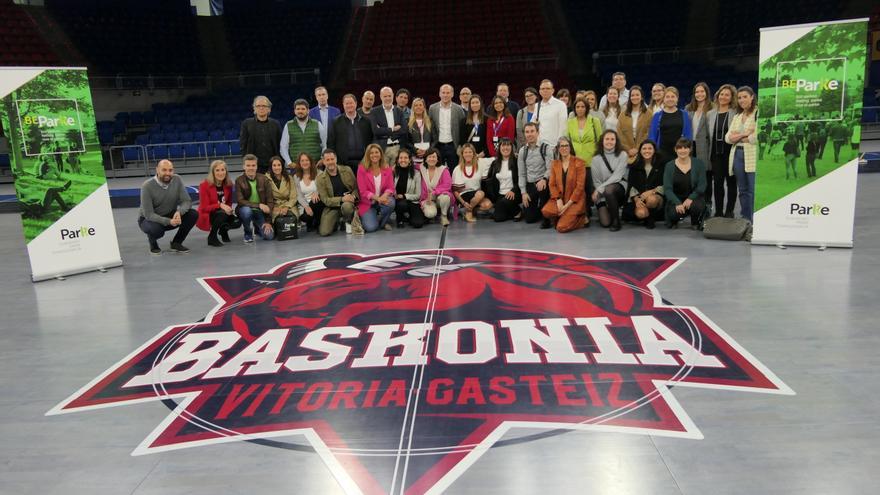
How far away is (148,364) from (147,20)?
19.3 m

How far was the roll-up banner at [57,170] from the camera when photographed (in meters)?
5.58

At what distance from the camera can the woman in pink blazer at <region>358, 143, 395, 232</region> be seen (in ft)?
23.7

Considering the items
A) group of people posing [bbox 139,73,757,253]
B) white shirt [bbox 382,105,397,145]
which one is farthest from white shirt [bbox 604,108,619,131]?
white shirt [bbox 382,105,397,145]

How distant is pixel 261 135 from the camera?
24.0 feet

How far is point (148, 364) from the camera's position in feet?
12.0

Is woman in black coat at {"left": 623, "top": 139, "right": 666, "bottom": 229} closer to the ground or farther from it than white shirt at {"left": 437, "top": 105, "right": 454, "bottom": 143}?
closer to the ground

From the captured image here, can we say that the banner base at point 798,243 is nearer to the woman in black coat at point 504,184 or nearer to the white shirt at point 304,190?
the woman in black coat at point 504,184

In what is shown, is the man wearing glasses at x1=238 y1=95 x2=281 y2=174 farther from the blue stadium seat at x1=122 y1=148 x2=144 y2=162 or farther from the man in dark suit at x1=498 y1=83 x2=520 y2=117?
→ the blue stadium seat at x1=122 y1=148 x2=144 y2=162

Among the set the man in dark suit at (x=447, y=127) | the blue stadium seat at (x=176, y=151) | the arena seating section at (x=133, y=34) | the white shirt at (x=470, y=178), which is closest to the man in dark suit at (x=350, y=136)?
the man in dark suit at (x=447, y=127)

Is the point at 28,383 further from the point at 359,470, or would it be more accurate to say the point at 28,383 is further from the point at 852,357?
the point at 852,357

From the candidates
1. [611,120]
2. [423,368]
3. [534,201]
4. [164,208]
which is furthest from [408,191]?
[423,368]

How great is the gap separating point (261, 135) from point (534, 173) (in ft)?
10.4

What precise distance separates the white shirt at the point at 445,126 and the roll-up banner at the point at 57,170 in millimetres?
3740

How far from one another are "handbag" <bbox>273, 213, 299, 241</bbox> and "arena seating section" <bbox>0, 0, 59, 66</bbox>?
517 inches
